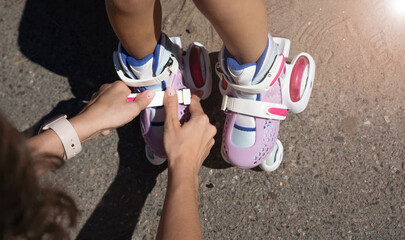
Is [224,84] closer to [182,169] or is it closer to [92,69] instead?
[182,169]

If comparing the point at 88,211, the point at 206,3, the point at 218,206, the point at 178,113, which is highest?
the point at 206,3

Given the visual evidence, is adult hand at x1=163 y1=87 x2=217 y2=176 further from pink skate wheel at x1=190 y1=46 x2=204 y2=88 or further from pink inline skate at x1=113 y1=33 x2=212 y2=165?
pink skate wheel at x1=190 y1=46 x2=204 y2=88

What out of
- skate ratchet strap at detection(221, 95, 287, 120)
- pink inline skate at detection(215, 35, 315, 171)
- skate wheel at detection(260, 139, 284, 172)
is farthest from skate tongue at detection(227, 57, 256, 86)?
skate wheel at detection(260, 139, 284, 172)

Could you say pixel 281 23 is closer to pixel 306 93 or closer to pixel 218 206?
pixel 306 93

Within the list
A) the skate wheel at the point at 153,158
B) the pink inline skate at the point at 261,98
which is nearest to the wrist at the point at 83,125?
the skate wheel at the point at 153,158

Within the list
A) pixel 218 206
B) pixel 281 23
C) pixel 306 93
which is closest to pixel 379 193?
pixel 306 93

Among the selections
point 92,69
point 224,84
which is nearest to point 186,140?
point 224,84

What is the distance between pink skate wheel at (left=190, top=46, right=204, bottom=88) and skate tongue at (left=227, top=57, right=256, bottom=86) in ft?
1.07

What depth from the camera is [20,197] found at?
690 millimetres

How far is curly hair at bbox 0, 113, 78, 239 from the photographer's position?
0.66 meters

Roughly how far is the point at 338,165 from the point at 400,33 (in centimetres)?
62

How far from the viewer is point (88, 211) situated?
1.62 m

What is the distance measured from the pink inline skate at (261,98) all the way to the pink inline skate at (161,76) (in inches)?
5.2

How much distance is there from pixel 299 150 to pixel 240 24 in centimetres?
76
